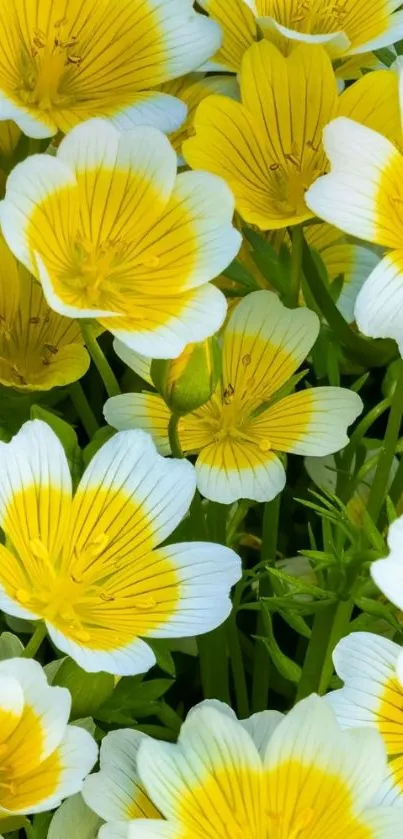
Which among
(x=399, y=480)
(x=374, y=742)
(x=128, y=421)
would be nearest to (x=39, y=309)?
(x=128, y=421)

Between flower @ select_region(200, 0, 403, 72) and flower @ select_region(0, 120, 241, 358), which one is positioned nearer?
flower @ select_region(0, 120, 241, 358)

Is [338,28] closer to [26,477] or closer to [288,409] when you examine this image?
[288,409]

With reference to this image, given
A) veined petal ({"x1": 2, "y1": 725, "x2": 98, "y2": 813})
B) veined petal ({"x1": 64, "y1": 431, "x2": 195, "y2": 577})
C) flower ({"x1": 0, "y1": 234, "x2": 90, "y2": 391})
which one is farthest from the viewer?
flower ({"x1": 0, "y1": 234, "x2": 90, "y2": 391})

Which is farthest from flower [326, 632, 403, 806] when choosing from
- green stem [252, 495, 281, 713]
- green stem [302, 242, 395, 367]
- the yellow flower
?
the yellow flower

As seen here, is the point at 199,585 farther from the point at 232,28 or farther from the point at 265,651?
the point at 232,28

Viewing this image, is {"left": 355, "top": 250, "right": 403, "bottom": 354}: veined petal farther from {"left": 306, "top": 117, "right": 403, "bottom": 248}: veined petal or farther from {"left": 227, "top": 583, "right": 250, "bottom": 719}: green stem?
{"left": 227, "top": 583, "right": 250, "bottom": 719}: green stem

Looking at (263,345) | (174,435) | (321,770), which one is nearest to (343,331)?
(263,345)
